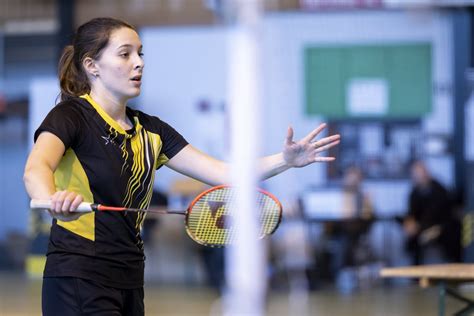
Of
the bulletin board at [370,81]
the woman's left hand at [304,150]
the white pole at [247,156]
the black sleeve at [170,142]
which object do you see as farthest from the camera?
the bulletin board at [370,81]

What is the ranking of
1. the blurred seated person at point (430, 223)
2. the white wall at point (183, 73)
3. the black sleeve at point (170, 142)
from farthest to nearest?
the white wall at point (183, 73)
the blurred seated person at point (430, 223)
the black sleeve at point (170, 142)

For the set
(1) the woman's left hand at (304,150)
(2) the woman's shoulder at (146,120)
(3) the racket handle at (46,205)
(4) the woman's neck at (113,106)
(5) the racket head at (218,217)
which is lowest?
(5) the racket head at (218,217)

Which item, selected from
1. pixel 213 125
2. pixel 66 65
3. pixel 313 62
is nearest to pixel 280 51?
pixel 313 62

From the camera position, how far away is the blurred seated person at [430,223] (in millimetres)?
12305

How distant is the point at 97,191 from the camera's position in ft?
10.7

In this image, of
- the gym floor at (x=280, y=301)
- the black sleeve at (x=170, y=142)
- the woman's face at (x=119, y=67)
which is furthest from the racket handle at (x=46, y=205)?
the gym floor at (x=280, y=301)

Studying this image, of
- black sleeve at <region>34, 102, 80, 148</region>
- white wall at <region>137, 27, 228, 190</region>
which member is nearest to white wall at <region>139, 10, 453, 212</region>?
white wall at <region>137, 27, 228, 190</region>

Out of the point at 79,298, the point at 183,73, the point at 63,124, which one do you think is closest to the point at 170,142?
the point at 63,124

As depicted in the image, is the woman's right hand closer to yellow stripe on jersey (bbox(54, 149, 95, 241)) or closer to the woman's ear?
yellow stripe on jersey (bbox(54, 149, 95, 241))

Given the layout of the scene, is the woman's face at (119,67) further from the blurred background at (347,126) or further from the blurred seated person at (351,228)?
the blurred seated person at (351,228)

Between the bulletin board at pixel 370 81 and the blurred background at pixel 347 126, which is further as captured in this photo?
the bulletin board at pixel 370 81

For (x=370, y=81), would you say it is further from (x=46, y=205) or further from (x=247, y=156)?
(x=247, y=156)

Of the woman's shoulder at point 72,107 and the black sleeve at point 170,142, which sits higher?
the woman's shoulder at point 72,107

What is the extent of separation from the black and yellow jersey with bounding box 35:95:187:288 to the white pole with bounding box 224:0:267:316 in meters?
1.04
